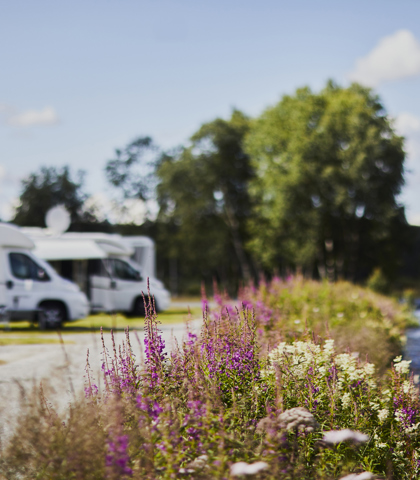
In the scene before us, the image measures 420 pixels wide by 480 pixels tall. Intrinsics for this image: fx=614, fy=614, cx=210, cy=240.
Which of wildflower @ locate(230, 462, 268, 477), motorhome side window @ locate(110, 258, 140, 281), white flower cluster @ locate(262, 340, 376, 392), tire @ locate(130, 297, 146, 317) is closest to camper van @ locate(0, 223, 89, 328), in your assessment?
tire @ locate(130, 297, 146, 317)

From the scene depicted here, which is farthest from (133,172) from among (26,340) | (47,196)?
(26,340)

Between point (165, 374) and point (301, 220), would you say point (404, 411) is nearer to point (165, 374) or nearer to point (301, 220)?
point (165, 374)

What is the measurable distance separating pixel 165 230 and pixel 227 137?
24.4 feet

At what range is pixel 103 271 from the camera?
2003 centimetres

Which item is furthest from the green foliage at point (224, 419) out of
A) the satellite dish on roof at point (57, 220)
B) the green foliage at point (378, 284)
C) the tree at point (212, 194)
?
the tree at point (212, 194)

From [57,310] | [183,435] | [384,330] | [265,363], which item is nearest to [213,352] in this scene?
[265,363]

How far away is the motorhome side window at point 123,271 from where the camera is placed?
19.8 meters

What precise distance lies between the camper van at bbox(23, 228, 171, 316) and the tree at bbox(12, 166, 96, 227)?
22.6 m

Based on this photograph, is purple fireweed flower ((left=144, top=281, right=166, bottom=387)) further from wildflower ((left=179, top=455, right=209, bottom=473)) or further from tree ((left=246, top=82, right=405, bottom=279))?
tree ((left=246, top=82, right=405, bottom=279))

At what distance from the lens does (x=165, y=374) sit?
4.91 metres

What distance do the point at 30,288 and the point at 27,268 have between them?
54 centimetres

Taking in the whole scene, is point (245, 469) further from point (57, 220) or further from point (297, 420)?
point (57, 220)

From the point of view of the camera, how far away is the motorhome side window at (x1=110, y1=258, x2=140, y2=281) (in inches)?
779

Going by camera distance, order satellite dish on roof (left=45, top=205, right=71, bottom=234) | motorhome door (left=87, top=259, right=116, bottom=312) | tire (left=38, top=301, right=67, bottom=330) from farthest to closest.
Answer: satellite dish on roof (left=45, top=205, right=71, bottom=234)
motorhome door (left=87, top=259, right=116, bottom=312)
tire (left=38, top=301, right=67, bottom=330)
